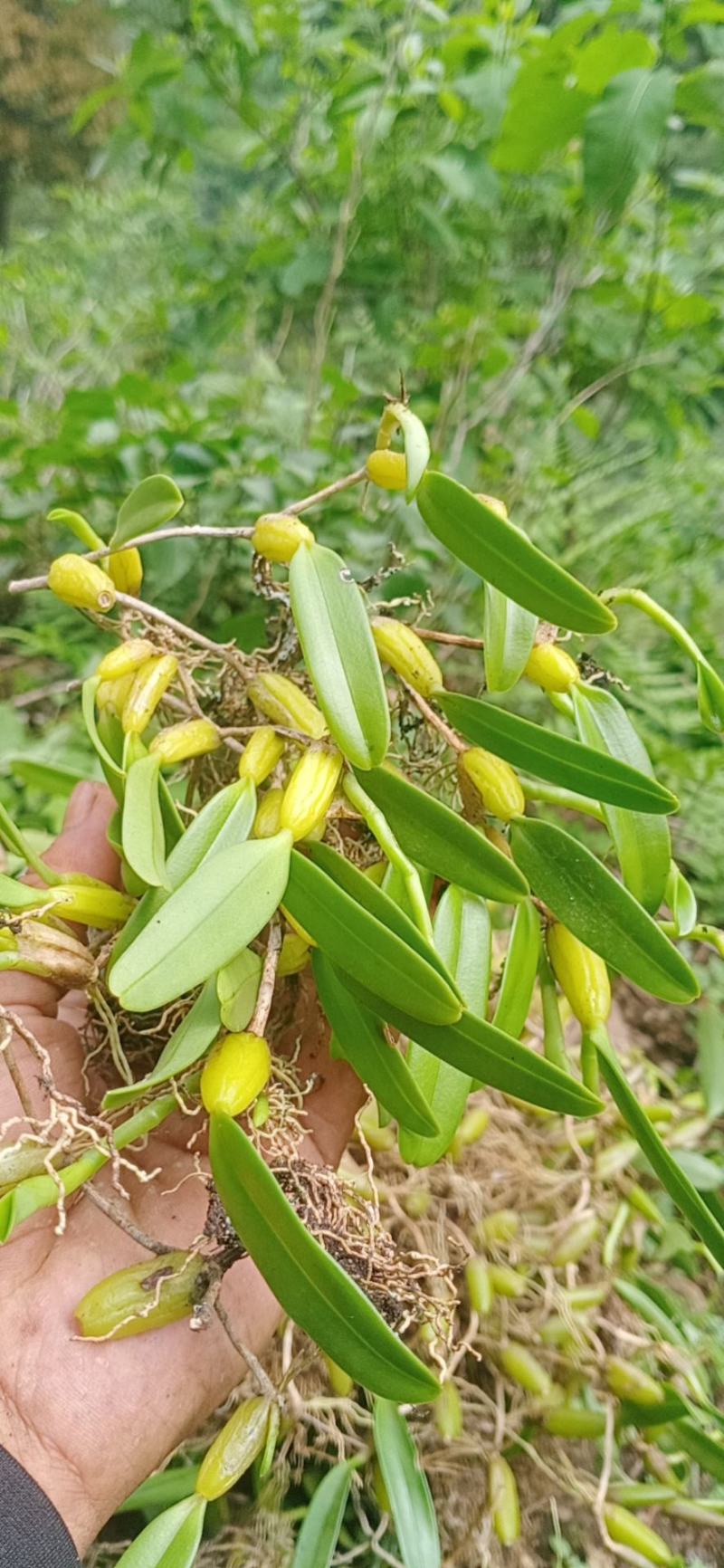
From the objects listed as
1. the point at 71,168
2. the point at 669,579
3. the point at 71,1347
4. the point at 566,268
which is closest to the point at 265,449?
the point at 566,268

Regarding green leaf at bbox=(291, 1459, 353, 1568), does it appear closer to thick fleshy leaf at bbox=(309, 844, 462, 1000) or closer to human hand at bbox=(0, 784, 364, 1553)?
human hand at bbox=(0, 784, 364, 1553)

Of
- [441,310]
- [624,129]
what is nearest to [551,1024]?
[624,129]

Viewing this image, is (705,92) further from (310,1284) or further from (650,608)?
(310,1284)

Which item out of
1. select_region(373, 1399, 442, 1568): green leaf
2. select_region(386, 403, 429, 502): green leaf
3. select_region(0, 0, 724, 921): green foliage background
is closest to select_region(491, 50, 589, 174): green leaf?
select_region(0, 0, 724, 921): green foliage background

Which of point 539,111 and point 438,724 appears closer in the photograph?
point 438,724

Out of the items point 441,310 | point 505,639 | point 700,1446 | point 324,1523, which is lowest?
point 324,1523

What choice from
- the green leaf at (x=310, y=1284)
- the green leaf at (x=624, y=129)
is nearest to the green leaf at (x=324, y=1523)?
the green leaf at (x=310, y=1284)

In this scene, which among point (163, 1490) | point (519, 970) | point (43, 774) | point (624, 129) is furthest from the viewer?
point (624, 129)
